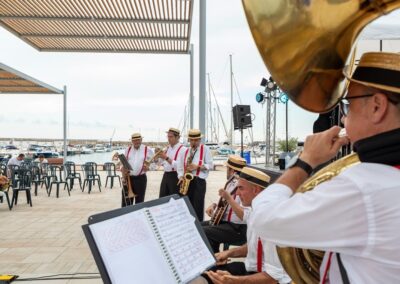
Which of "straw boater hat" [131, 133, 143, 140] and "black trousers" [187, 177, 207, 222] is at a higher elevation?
"straw boater hat" [131, 133, 143, 140]

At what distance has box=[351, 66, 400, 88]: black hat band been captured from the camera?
0.92 metres

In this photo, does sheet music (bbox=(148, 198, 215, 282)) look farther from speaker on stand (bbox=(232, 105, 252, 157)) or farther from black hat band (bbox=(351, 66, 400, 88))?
speaker on stand (bbox=(232, 105, 252, 157))

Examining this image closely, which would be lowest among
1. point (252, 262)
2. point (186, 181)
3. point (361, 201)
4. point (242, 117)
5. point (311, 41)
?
point (252, 262)

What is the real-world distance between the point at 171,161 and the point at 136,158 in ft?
2.47

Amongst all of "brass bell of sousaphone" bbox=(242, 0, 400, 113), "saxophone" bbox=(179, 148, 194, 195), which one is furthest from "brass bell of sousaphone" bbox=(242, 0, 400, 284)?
"saxophone" bbox=(179, 148, 194, 195)

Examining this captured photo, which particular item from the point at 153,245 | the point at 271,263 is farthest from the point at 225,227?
the point at 153,245

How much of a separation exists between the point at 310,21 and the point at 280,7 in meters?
0.09

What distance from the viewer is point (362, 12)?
0.96 meters

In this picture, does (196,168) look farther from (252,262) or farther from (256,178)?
(252,262)

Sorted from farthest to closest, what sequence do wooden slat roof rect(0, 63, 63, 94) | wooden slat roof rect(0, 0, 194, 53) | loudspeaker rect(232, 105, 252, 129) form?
wooden slat roof rect(0, 63, 63, 94), loudspeaker rect(232, 105, 252, 129), wooden slat roof rect(0, 0, 194, 53)

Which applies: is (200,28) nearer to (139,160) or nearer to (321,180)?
(139,160)

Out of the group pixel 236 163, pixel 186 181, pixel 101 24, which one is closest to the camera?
pixel 236 163

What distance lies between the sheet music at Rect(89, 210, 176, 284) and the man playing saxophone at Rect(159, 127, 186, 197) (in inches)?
198

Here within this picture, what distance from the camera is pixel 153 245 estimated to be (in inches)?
53.5
